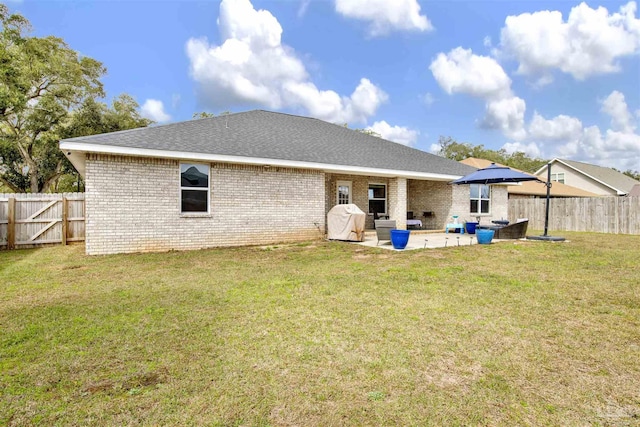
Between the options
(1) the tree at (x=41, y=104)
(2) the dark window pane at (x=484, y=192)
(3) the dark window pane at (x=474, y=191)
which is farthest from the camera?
(1) the tree at (x=41, y=104)

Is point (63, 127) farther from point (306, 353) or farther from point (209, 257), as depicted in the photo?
point (306, 353)

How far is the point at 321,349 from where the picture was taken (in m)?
3.28

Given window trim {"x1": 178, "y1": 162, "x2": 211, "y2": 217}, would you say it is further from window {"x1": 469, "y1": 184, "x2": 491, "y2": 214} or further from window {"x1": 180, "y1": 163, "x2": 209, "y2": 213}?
window {"x1": 469, "y1": 184, "x2": 491, "y2": 214}

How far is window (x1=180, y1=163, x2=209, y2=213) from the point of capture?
10.3 metres

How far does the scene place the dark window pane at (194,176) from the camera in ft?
33.7

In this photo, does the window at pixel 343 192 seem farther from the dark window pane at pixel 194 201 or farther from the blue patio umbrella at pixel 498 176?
the dark window pane at pixel 194 201

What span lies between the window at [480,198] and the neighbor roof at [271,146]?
112cm

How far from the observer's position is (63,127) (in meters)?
23.0

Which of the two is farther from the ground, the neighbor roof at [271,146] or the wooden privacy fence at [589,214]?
the neighbor roof at [271,146]

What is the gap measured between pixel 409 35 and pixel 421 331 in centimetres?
1756

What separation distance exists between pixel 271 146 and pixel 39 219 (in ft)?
26.9

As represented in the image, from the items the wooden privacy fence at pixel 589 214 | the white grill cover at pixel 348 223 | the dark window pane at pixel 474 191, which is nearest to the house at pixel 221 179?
the white grill cover at pixel 348 223

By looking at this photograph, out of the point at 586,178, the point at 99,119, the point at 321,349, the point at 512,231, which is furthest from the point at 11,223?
the point at 586,178

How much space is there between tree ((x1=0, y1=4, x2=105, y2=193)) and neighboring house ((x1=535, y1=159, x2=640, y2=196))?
40.8 metres
